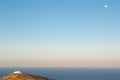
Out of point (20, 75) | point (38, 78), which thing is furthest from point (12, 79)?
point (38, 78)

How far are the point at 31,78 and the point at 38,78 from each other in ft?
1.46

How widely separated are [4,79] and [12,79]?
0.62 m

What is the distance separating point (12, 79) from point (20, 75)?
57 cm

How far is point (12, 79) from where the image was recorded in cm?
1822

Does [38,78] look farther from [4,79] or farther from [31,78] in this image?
[4,79]

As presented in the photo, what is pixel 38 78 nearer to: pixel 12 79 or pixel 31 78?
pixel 31 78

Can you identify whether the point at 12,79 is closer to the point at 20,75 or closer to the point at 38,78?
the point at 20,75

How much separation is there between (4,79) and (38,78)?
2.32m

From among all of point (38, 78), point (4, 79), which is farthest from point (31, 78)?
point (4, 79)

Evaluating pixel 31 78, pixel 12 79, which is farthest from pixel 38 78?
pixel 12 79

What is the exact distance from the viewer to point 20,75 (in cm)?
1828

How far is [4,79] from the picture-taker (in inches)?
727

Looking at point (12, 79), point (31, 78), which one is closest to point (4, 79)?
point (12, 79)

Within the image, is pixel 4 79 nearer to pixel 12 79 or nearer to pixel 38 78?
pixel 12 79
